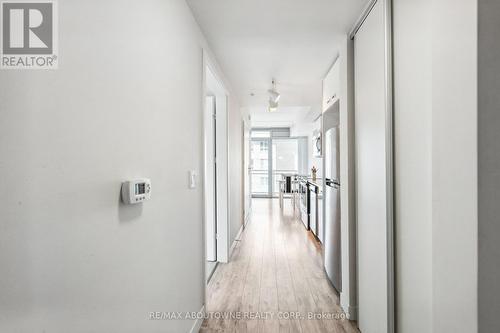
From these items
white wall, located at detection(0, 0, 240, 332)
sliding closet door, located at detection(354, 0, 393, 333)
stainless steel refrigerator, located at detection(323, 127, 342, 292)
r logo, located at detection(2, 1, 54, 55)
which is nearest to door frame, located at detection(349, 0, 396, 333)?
sliding closet door, located at detection(354, 0, 393, 333)

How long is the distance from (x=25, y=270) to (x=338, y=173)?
2.30 metres

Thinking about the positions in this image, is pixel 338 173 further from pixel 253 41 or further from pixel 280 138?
pixel 280 138

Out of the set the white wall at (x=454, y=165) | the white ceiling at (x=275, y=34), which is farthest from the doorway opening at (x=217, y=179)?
the white wall at (x=454, y=165)

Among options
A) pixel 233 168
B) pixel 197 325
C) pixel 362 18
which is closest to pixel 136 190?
pixel 197 325

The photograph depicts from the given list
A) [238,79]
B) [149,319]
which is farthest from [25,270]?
[238,79]

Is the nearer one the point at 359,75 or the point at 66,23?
the point at 66,23

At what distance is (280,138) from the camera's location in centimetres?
937

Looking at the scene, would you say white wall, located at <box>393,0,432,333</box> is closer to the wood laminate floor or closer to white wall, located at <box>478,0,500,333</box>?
white wall, located at <box>478,0,500,333</box>

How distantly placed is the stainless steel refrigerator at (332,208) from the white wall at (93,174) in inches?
63.3

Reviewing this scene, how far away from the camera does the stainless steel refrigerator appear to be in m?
2.45

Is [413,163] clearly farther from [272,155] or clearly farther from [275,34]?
[272,155]

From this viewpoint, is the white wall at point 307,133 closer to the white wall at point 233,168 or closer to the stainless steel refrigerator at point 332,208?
the white wall at point 233,168

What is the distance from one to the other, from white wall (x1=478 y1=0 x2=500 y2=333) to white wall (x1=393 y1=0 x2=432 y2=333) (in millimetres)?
307

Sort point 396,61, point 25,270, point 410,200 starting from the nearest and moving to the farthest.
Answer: point 25,270 → point 410,200 → point 396,61
